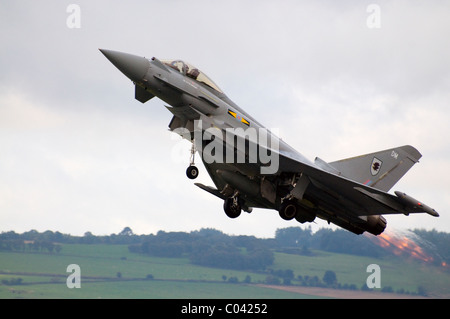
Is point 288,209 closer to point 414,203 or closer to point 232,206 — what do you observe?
point 232,206

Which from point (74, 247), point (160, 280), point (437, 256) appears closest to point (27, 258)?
point (74, 247)

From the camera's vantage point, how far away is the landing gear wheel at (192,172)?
2227cm

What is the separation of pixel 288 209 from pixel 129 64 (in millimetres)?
7148

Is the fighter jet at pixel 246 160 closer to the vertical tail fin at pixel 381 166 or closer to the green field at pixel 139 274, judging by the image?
the vertical tail fin at pixel 381 166

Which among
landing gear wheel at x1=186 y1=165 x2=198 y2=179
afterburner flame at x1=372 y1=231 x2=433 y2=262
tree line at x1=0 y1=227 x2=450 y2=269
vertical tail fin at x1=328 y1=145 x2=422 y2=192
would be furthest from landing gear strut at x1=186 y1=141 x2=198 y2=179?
tree line at x1=0 y1=227 x2=450 y2=269

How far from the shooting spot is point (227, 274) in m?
73.7

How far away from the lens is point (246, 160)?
72.9ft

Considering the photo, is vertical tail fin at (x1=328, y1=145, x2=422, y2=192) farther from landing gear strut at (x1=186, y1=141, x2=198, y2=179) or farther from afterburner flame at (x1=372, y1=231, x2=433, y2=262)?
afterburner flame at (x1=372, y1=231, x2=433, y2=262)

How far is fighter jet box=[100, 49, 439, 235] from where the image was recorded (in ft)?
71.7

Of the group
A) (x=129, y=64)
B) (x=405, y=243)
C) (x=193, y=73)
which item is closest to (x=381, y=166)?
(x=193, y=73)

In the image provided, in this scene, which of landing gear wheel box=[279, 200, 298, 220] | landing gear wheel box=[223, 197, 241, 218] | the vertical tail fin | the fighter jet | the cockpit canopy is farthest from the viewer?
the vertical tail fin

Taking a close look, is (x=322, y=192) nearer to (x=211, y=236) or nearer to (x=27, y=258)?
(x=27, y=258)

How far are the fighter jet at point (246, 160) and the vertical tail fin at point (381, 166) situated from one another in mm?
365
